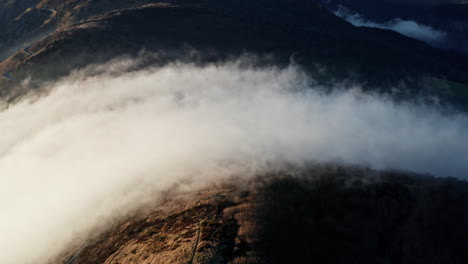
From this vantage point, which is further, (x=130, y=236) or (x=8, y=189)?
(x=8, y=189)

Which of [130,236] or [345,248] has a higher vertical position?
[130,236]

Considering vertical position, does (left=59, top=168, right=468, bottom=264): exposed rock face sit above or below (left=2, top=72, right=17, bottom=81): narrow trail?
below

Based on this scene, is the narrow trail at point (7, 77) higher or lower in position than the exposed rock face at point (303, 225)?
higher

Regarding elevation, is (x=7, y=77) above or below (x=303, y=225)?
above

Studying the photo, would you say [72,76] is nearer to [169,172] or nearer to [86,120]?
[86,120]

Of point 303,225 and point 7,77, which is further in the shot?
point 7,77

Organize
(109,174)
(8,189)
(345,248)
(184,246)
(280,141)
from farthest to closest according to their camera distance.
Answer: (280,141) < (8,189) < (109,174) < (345,248) < (184,246)

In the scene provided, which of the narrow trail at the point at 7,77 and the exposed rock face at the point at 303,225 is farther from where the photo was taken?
the narrow trail at the point at 7,77

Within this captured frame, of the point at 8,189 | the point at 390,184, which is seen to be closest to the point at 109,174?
the point at 8,189
